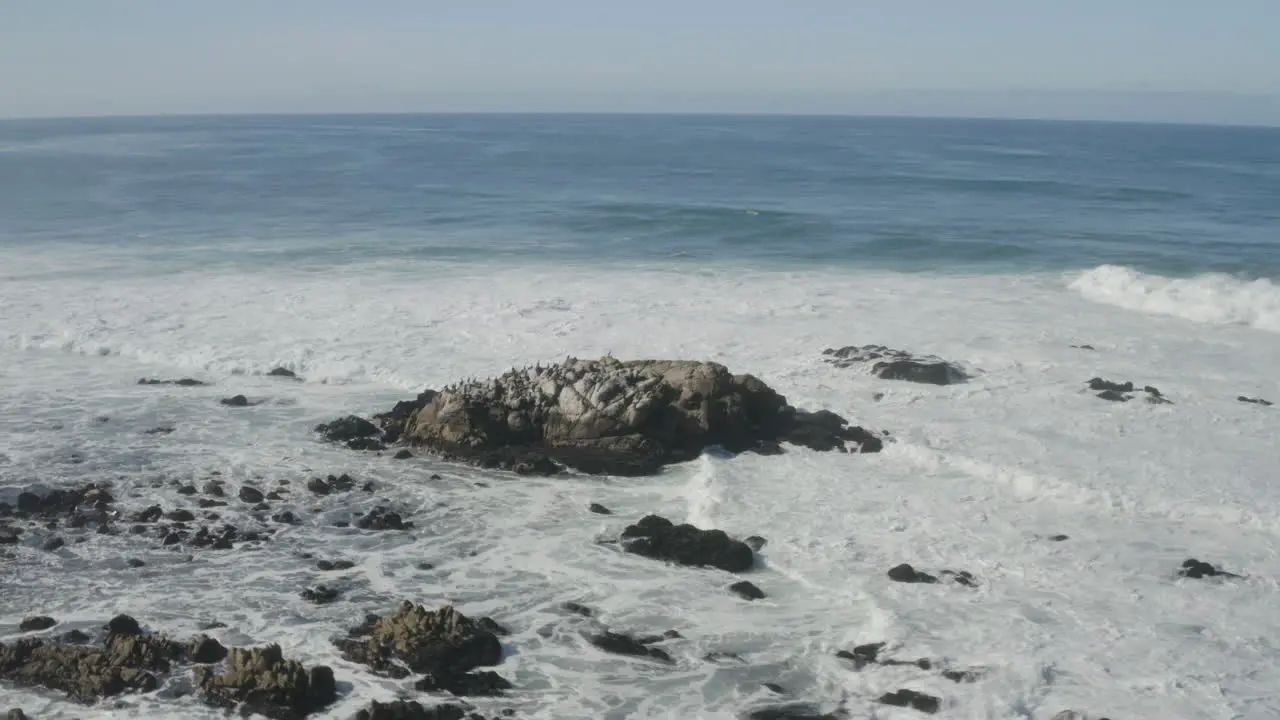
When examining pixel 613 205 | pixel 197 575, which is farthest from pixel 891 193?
pixel 197 575

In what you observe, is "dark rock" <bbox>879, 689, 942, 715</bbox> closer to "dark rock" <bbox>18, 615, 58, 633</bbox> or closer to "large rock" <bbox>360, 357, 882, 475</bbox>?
"large rock" <bbox>360, 357, 882, 475</bbox>

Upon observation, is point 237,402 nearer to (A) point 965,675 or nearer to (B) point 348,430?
(B) point 348,430

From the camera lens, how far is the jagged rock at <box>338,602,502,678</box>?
10.3 metres

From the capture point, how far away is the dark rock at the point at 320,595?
459 inches

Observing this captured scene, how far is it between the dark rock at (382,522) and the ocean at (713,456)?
0.63 ft

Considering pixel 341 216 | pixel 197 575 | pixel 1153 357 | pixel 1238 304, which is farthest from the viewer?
pixel 341 216

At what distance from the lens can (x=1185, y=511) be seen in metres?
14.7

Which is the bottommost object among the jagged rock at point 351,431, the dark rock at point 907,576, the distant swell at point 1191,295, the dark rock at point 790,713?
the dark rock at point 790,713

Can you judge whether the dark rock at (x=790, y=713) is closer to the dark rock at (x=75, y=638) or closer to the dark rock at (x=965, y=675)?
the dark rock at (x=965, y=675)

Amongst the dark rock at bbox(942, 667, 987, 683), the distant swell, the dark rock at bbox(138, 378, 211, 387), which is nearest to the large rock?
the dark rock at bbox(138, 378, 211, 387)

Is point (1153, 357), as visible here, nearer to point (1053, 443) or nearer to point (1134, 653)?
point (1053, 443)

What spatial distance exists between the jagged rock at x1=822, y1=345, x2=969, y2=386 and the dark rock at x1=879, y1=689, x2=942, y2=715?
11316 mm

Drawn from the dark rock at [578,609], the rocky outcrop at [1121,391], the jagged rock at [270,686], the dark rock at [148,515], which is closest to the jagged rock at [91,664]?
the jagged rock at [270,686]

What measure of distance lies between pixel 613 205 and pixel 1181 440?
118ft
